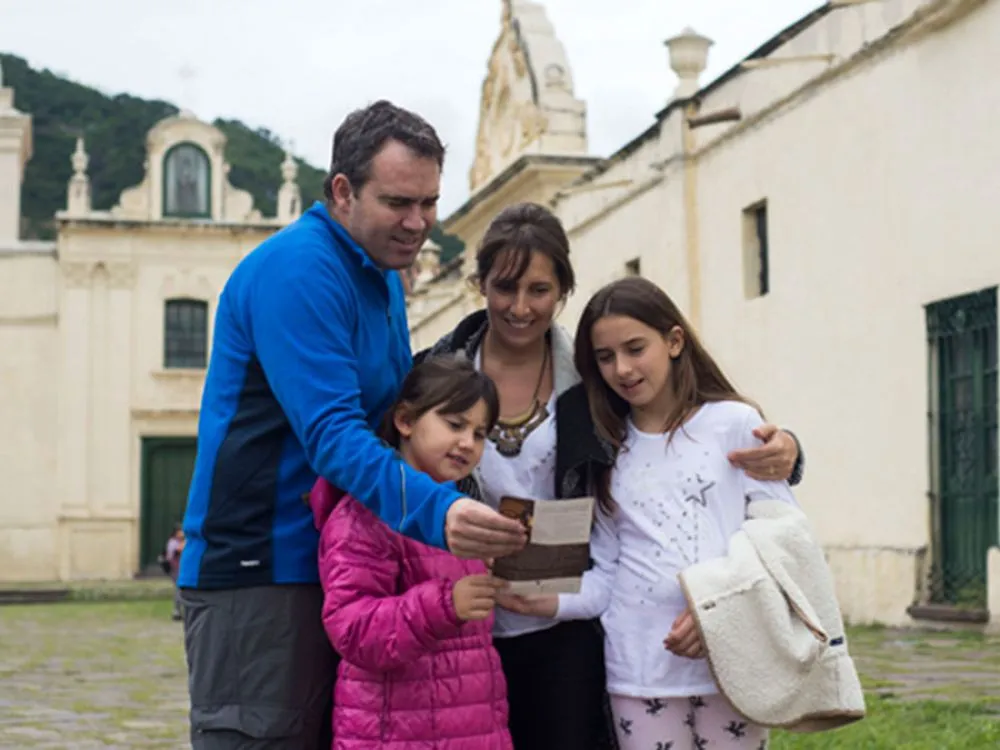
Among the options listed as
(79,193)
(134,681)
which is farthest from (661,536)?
(79,193)

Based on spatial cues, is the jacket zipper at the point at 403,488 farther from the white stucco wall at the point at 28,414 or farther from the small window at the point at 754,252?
the white stucco wall at the point at 28,414

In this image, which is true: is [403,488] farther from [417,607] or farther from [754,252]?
[754,252]

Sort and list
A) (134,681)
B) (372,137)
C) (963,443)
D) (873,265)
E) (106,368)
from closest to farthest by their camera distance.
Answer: (372,137), (134,681), (963,443), (873,265), (106,368)

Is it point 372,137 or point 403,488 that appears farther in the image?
point 372,137

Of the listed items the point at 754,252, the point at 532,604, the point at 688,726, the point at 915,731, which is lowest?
the point at 915,731

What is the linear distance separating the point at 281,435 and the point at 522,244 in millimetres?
760

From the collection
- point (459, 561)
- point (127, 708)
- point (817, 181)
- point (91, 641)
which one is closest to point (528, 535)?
point (459, 561)

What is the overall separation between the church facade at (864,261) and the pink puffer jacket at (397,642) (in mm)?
9507

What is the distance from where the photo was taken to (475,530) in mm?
3318

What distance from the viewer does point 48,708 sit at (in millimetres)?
10641

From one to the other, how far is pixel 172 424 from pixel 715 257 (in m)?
19.0

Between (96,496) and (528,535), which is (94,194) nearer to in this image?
(96,496)

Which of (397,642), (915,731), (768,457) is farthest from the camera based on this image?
(915,731)

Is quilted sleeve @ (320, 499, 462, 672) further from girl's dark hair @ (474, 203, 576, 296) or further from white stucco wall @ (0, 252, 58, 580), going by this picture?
white stucco wall @ (0, 252, 58, 580)
